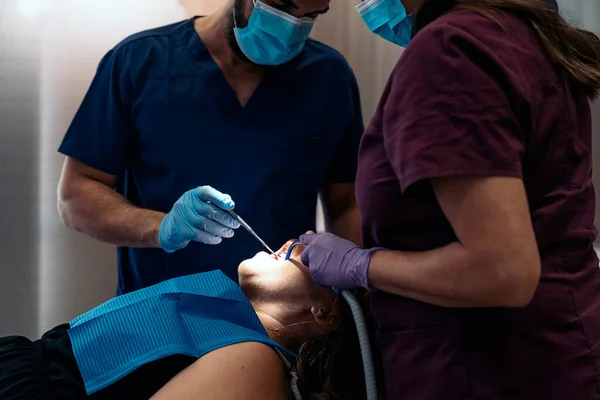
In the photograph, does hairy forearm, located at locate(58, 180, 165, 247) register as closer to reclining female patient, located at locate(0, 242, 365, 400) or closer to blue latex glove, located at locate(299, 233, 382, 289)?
reclining female patient, located at locate(0, 242, 365, 400)

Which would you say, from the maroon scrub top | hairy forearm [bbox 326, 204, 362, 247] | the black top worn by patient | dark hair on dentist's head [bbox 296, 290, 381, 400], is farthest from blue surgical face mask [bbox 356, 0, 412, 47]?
the black top worn by patient

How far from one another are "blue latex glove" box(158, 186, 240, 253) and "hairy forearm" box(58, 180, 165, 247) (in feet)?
0.40

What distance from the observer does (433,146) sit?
2.95 ft

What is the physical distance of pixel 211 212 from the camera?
4.99 feet

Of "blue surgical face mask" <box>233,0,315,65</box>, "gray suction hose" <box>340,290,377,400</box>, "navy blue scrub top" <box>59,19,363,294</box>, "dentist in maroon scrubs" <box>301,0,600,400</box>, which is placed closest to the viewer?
"dentist in maroon scrubs" <box>301,0,600,400</box>

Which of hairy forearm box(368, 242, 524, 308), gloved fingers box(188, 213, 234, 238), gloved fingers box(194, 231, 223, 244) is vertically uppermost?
hairy forearm box(368, 242, 524, 308)

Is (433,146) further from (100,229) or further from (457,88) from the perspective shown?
(100,229)

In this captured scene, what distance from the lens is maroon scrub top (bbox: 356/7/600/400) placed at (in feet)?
2.97

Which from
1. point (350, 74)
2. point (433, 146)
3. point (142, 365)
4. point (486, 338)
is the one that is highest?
point (433, 146)

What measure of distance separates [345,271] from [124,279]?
1004mm

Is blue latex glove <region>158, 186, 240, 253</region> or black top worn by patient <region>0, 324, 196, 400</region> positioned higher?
blue latex glove <region>158, 186, 240, 253</region>

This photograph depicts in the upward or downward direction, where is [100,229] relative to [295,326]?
upward

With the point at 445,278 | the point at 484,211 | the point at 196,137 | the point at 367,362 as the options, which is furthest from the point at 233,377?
the point at 196,137

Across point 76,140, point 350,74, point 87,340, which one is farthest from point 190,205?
point 350,74
